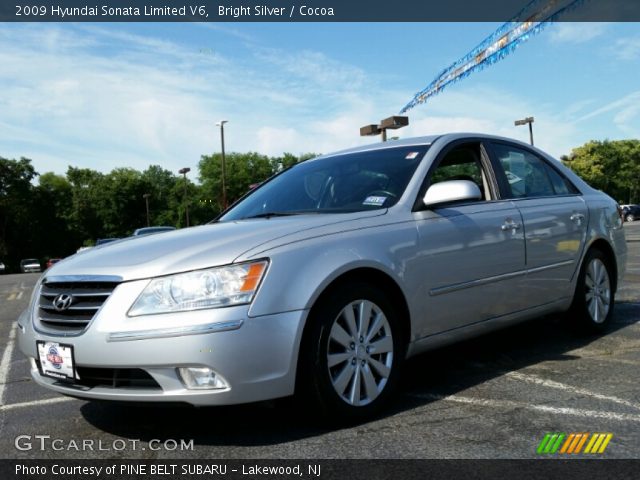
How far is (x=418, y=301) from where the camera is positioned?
339cm

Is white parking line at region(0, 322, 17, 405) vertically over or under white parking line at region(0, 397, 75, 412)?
under

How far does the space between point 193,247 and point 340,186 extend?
4.33 ft

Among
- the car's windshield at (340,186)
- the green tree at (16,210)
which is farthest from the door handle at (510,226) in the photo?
the green tree at (16,210)

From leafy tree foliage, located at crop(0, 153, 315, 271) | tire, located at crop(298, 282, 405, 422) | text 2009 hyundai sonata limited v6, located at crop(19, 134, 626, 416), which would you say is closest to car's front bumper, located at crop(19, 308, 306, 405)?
text 2009 hyundai sonata limited v6, located at crop(19, 134, 626, 416)

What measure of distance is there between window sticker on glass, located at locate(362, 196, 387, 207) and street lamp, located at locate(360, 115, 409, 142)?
34.8 ft

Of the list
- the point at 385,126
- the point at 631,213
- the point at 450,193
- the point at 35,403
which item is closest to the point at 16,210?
the point at 385,126

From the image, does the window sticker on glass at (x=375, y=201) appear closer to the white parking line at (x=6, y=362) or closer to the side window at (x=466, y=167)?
the side window at (x=466, y=167)

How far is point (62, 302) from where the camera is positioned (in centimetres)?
296

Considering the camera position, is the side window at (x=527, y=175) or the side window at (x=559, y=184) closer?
the side window at (x=527, y=175)

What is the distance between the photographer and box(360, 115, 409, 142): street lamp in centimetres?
1510

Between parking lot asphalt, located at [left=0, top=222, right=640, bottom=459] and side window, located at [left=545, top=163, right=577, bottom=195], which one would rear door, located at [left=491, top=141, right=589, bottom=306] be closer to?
side window, located at [left=545, top=163, right=577, bottom=195]

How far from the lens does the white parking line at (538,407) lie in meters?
3.03

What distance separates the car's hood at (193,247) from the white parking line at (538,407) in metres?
1.11

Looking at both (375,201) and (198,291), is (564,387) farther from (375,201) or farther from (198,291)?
(198,291)
